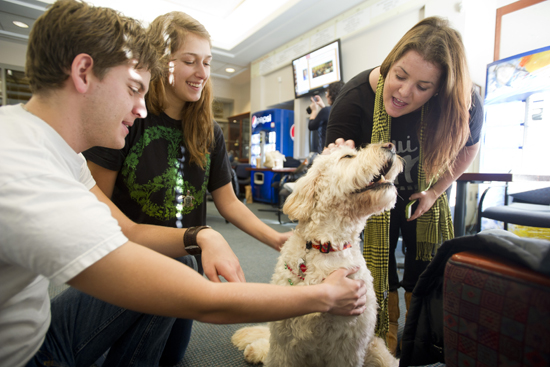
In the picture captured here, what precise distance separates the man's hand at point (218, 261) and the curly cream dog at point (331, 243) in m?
0.24

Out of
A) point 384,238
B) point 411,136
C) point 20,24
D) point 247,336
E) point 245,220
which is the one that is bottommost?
point 247,336

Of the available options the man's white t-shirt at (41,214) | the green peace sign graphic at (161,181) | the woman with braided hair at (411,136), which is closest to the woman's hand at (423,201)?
the woman with braided hair at (411,136)

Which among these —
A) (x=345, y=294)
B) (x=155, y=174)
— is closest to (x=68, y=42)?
(x=155, y=174)

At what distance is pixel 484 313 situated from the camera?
491 mm

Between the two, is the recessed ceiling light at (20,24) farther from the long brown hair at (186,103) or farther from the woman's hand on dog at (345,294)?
the woman's hand on dog at (345,294)

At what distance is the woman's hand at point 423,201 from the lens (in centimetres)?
125

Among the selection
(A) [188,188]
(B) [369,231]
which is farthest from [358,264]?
(A) [188,188]

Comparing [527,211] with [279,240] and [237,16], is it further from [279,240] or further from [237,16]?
[237,16]

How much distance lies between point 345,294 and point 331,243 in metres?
0.26

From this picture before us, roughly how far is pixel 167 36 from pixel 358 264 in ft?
3.60

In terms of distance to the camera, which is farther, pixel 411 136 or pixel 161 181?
pixel 411 136

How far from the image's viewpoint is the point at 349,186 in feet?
3.06

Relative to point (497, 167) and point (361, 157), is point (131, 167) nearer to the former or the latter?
point (361, 157)

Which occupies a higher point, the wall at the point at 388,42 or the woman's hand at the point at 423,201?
the wall at the point at 388,42
